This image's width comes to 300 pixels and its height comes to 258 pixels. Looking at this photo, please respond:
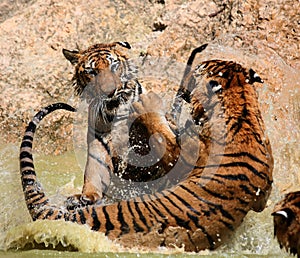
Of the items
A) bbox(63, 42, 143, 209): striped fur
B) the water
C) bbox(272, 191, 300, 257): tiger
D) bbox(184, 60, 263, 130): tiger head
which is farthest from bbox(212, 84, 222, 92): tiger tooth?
bbox(272, 191, 300, 257): tiger

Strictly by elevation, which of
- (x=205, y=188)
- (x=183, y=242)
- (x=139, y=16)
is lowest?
(x=183, y=242)

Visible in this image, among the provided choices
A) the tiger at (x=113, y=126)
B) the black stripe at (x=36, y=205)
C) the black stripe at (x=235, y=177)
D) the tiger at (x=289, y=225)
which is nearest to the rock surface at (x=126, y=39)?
the tiger at (x=113, y=126)

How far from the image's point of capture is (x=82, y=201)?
366 centimetres

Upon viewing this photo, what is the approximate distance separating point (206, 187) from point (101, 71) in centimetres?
106

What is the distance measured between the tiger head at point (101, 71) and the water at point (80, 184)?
657mm

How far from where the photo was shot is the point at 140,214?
314 cm

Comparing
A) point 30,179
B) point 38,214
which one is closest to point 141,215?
point 38,214

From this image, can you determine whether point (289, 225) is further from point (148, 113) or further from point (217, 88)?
point (148, 113)

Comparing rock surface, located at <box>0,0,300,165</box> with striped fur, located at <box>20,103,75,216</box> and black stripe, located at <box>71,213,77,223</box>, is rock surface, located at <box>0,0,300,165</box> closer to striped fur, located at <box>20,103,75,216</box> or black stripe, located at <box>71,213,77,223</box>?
striped fur, located at <box>20,103,75,216</box>

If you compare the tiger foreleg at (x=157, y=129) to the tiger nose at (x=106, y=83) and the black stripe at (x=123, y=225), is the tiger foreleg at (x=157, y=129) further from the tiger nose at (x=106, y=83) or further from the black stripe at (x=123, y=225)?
the black stripe at (x=123, y=225)

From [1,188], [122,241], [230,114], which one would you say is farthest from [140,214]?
[1,188]

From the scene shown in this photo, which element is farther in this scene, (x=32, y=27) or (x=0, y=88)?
(x=32, y=27)

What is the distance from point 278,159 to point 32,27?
2.77 meters

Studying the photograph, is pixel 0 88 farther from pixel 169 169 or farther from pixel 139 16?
pixel 169 169
